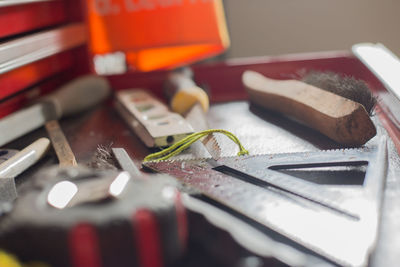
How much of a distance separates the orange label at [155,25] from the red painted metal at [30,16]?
0.12 metres

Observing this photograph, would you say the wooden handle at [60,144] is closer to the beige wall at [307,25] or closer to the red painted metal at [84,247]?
the red painted metal at [84,247]

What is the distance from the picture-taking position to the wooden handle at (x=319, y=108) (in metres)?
0.73

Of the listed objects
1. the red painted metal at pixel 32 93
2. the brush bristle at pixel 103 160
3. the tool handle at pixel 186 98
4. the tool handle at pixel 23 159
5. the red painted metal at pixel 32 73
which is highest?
the red painted metal at pixel 32 73

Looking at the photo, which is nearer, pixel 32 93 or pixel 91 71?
pixel 32 93

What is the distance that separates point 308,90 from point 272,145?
146 mm

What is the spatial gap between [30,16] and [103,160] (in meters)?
0.61

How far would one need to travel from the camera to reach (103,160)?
0.68 m

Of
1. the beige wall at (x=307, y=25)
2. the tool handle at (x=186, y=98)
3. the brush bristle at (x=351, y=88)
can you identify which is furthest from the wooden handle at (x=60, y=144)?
the beige wall at (x=307, y=25)

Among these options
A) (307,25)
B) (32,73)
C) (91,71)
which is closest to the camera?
(32,73)

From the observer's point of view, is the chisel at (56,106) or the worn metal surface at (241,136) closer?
the worn metal surface at (241,136)

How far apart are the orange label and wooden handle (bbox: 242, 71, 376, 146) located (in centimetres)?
41

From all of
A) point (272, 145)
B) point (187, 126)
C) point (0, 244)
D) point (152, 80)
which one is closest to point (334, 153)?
point (272, 145)

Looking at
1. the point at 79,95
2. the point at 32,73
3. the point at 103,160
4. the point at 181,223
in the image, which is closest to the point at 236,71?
the point at 79,95

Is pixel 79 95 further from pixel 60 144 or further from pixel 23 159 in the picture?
pixel 23 159
